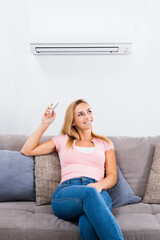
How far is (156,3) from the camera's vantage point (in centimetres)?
249

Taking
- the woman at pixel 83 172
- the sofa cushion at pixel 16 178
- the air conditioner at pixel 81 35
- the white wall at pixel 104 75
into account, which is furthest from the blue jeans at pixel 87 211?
the air conditioner at pixel 81 35

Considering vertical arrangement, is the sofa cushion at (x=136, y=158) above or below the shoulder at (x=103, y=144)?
below

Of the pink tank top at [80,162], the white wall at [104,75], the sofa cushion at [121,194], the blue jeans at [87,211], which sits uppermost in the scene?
the white wall at [104,75]

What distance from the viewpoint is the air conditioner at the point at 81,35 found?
2295mm

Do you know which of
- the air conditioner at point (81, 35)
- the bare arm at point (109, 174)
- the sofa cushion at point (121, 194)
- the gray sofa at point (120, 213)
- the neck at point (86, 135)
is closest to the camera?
the gray sofa at point (120, 213)

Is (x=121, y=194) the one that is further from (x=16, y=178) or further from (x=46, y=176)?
(x=16, y=178)

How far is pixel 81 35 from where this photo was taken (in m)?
2.30

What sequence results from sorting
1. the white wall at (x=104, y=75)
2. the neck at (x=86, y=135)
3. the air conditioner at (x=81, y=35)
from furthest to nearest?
1. the white wall at (x=104, y=75)
2. the air conditioner at (x=81, y=35)
3. the neck at (x=86, y=135)

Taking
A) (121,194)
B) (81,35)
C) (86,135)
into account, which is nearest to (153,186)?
(121,194)

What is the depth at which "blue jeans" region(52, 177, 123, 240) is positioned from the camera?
1.31m

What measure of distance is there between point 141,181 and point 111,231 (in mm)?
749

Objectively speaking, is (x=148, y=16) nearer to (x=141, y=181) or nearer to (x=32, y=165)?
(x=141, y=181)

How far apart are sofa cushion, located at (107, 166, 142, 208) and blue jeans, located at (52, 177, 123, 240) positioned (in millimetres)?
166

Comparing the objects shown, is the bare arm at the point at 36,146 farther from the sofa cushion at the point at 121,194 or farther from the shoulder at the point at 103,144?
the sofa cushion at the point at 121,194
